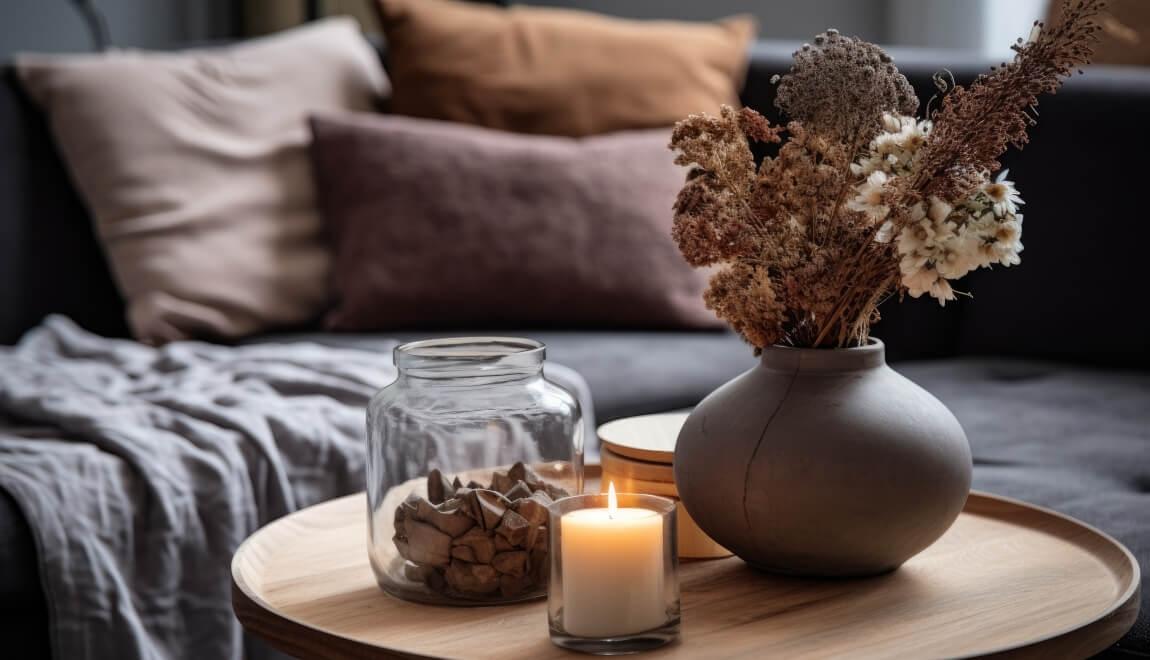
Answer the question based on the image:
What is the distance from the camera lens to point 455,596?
922mm

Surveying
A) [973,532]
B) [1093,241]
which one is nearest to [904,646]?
[973,532]

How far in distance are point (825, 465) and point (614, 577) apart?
17 cm

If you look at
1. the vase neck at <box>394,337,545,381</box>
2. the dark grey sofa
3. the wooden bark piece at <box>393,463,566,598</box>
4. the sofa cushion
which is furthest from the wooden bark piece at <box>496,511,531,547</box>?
the sofa cushion

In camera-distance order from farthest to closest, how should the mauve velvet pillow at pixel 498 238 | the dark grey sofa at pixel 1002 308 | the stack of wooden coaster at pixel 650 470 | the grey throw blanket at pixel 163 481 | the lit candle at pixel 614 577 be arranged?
the mauve velvet pillow at pixel 498 238 → the dark grey sofa at pixel 1002 308 → the grey throw blanket at pixel 163 481 → the stack of wooden coaster at pixel 650 470 → the lit candle at pixel 614 577

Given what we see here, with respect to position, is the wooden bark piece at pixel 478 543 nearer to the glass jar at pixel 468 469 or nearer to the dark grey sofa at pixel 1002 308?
the glass jar at pixel 468 469

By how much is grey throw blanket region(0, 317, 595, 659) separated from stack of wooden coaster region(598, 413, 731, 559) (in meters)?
0.60

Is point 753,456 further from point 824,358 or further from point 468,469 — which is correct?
point 468,469

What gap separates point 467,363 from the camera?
0.96 meters

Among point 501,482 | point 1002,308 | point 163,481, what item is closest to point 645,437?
point 501,482

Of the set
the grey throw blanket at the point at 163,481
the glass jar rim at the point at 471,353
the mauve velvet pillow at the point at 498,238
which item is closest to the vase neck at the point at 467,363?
the glass jar rim at the point at 471,353

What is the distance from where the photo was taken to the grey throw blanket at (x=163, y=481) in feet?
4.64

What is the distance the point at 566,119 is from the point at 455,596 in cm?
159

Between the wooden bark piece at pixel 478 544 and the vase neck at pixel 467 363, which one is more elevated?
the vase neck at pixel 467 363

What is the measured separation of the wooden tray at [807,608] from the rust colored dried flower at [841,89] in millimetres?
316
